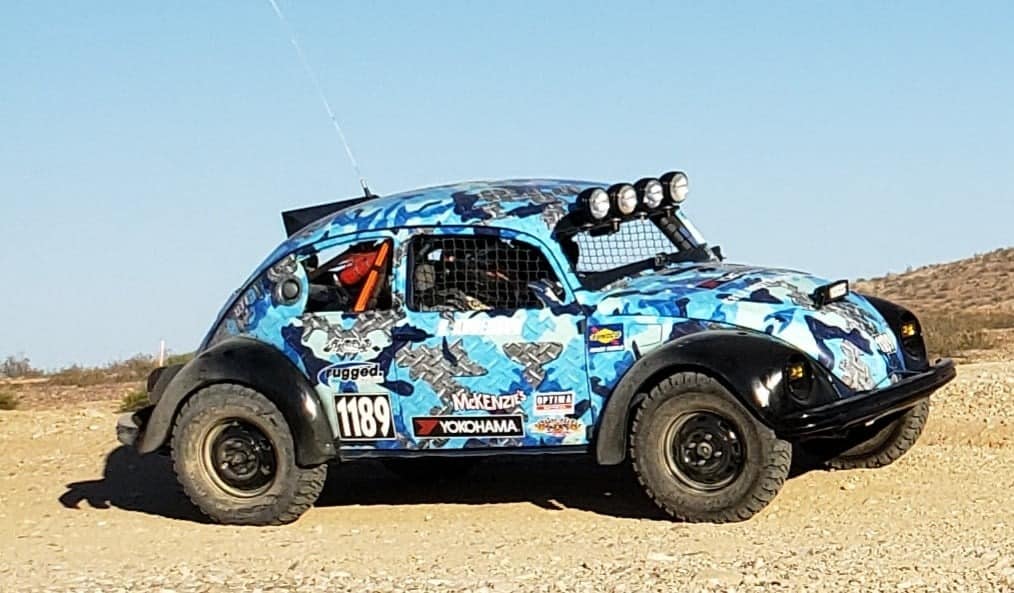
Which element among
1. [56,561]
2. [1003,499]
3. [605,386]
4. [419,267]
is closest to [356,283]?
[419,267]

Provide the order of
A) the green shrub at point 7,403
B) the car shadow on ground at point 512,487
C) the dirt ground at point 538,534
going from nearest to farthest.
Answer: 1. the dirt ground at point 538,534
2. the car shadow on ground at point 512,487
3. the green shrub at point 7,403

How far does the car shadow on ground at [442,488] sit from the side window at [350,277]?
55.4 inches

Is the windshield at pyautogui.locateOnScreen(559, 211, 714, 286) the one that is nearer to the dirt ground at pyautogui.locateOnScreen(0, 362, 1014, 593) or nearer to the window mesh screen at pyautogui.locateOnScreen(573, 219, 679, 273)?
the window mesh screen at pyautogui.locateOnScreen(573, 219, 679, 273)

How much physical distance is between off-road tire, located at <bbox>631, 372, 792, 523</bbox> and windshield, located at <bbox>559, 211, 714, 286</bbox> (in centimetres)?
89

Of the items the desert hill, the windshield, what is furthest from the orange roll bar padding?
the desert hill

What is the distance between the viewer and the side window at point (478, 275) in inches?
347

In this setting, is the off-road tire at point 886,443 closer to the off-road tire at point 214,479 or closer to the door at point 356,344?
the door at point 356,344

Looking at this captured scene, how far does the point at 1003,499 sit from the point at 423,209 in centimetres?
360

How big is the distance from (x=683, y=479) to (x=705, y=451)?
0.62 ft

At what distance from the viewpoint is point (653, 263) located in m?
9.38

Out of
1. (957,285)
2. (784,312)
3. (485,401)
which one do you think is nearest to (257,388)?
(485,401)

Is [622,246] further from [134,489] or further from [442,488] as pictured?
[134,489]

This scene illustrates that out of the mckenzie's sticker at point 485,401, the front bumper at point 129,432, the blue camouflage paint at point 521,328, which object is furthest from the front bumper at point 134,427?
the mckenzie's sticker at point 485,401

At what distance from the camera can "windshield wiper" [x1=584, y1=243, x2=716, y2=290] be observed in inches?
350
